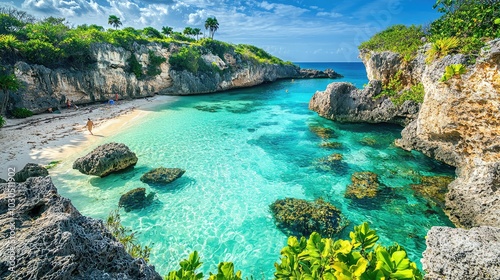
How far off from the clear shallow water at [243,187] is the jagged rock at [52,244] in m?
5.05

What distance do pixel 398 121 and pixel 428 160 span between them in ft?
30.9

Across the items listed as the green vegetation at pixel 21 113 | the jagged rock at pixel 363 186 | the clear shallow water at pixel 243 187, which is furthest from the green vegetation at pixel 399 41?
the green vegetation at pixel 21 113

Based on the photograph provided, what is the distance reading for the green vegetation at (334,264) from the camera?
8.27ft

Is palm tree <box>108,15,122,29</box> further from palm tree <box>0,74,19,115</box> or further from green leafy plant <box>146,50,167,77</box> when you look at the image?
palm tree <box>0,74,19,115</box>

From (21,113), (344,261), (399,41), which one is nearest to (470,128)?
(344,261)

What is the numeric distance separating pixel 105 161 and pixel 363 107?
985 inches

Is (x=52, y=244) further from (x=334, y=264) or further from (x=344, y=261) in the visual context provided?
(x=344, y=261)

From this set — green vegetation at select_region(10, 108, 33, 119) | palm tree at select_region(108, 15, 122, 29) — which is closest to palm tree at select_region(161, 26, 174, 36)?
palm tree at select_region(108, 15, 122, 29)

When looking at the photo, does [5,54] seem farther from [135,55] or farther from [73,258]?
[73,258]

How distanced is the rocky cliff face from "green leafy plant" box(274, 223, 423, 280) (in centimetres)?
3312

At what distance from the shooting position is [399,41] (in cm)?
2514

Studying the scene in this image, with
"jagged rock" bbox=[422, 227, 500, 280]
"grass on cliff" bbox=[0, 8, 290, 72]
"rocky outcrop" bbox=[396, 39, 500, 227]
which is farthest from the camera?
"grass on cliff" bbox=[0, 8, 290, 72]

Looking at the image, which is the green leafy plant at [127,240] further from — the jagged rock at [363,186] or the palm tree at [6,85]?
the palm tree at [6,85]

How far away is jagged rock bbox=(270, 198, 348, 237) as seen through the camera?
33.6ft
